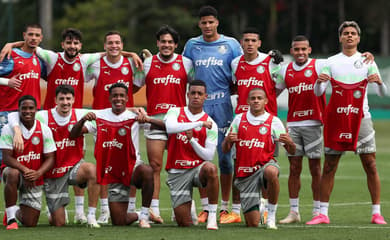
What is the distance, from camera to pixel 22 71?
12.7 meters

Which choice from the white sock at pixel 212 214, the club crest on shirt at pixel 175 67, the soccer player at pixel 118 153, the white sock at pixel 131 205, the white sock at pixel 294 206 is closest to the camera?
the white sock at pixel 212 214

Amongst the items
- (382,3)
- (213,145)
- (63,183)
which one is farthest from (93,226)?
(382,3)

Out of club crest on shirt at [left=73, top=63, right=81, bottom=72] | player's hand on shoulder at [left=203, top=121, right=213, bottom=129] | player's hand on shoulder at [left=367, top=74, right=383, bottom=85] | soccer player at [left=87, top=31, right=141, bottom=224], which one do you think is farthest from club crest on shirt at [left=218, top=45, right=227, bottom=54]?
player's hand on shoulder at [left=367, top=74, right=383, bottom=85]

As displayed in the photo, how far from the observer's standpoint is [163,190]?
1616 cm

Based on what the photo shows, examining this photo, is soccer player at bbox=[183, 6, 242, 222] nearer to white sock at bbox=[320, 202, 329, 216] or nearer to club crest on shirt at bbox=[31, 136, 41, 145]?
white sock at bbox=[320, 202, 329, 216]

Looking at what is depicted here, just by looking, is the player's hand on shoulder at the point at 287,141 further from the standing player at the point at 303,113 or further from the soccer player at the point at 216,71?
the soccer player at the point at 216,71

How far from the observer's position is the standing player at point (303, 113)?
1230 centimetres

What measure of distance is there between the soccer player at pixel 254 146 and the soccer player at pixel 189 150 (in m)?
0.26

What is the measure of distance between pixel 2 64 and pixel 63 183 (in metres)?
1.96

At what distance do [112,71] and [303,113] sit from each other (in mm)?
2420

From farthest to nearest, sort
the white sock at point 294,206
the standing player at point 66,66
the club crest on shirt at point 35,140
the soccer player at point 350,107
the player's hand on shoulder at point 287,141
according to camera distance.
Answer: the standing player at point 66,66 < the white sock at point 294,206 < the soccer player at point 350,107 < the club crest on shirt at point 35,140 < the player's hand on shoulder at point 287,141

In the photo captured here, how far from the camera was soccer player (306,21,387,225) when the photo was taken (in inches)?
466

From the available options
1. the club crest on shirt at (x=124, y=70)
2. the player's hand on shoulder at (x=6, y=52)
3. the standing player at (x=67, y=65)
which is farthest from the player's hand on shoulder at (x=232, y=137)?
the player's hand on shoulder at (x=6, y=52)

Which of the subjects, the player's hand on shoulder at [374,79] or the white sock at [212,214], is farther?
the player's hand on shoulder at [374,79]
